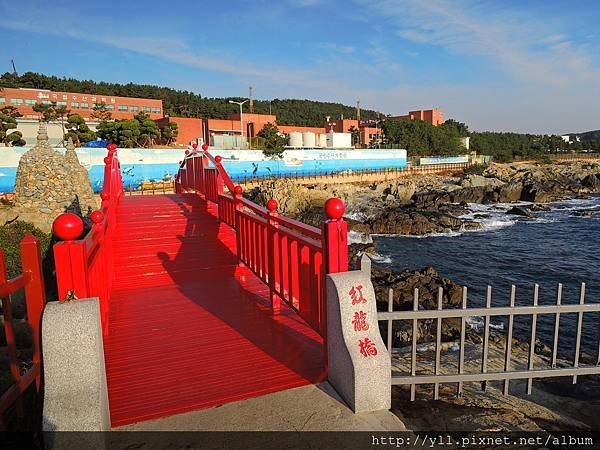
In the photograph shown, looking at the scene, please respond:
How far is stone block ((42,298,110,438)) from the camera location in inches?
103

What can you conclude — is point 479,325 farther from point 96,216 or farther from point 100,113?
point 100,113

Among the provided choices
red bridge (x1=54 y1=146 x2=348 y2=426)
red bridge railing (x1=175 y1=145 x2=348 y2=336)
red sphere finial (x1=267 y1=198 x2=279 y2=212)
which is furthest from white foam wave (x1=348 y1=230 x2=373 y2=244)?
red sphere finial (x1=267 y1=198 x2=279 y2=212)

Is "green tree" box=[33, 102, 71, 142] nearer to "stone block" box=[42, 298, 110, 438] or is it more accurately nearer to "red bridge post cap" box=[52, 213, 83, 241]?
"red bridge post cap" box=[52, 213, 83, 241]

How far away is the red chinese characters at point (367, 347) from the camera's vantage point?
3275mm

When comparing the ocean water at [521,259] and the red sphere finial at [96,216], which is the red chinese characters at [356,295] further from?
the ocean water at [521,259]

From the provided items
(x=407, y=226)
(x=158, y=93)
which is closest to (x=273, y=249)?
(x=407, y=226)

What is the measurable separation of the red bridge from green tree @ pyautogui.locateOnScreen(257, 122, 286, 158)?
1479 inches

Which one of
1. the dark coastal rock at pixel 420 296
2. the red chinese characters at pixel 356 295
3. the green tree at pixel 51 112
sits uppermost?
the green tree at pixel 51 112

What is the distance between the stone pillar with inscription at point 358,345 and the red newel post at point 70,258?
6.08ft

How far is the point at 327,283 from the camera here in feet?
11.4

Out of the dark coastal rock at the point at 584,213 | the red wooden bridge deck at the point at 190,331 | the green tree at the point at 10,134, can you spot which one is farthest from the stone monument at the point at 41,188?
the dark coastal rock at the point at 584,213

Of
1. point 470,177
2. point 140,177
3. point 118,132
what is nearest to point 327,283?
point 140,177

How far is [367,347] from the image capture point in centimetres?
330

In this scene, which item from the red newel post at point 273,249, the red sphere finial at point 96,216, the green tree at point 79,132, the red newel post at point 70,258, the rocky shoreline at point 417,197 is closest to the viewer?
the red newel post at point 70,258
